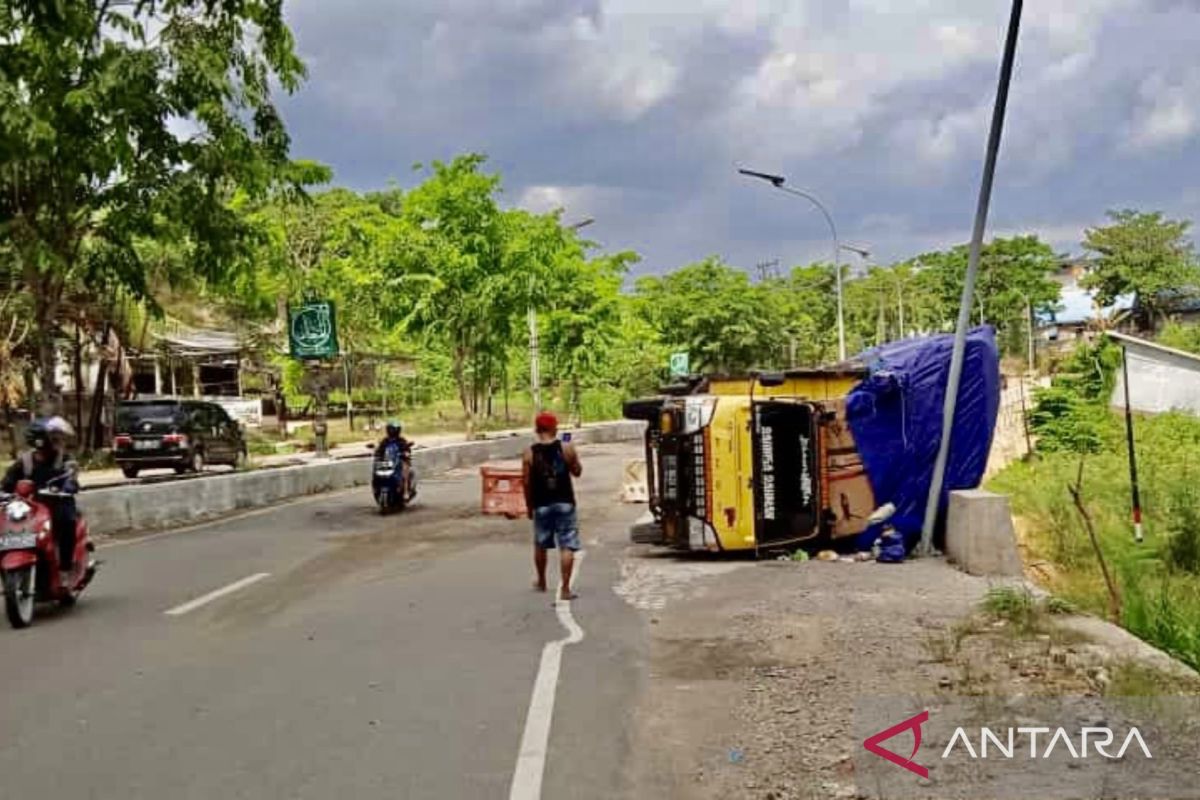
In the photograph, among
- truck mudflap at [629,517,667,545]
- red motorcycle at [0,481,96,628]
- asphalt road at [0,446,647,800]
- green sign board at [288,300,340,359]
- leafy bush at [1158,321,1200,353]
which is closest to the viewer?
asphalt road at [0,446,647,800]

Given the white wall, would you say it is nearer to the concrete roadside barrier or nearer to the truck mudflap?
the concrete roadside barrier

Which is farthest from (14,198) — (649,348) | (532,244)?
(649,348)

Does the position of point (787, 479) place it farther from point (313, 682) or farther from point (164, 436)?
point (164, 436)

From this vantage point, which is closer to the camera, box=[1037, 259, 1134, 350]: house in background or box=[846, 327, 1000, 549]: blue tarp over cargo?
box=[846, 327, 1000, 549]: blue tarp over cargo

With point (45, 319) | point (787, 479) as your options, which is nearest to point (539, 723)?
point (787, 479)

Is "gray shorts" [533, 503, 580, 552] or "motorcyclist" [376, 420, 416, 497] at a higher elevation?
"motorcyclist" [376, 420, 416, 497]

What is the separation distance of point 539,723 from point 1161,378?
3032cm

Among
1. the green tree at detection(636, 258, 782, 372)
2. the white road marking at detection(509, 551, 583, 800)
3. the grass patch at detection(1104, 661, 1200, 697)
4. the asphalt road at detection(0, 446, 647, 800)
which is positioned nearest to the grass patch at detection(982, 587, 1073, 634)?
the grass patch at detection(1104, 661, 1200, 697)

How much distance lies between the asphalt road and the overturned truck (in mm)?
1328

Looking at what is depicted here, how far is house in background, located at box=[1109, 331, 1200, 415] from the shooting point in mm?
31141

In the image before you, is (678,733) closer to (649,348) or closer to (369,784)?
(369,784)

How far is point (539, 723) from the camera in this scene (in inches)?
236

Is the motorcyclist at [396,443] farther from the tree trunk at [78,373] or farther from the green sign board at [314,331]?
the tree trunk at [78,373]

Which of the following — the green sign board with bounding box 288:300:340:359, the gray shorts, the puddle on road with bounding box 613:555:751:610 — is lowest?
the puddle on road with bounding box 613:555:751:610
